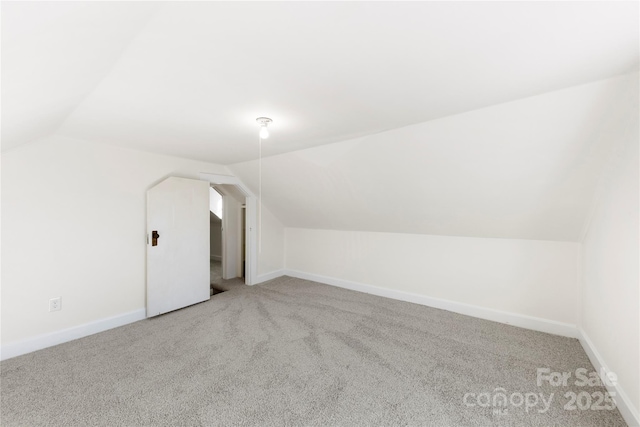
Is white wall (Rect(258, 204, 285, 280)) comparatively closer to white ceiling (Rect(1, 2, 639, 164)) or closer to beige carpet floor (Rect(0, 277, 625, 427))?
beige carpet floor (Rect(0, 277, 625, 427))

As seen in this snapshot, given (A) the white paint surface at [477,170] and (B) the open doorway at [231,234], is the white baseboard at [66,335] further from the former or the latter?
(A) the white paint surface at [477,170]

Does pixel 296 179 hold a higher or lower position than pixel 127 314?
higher

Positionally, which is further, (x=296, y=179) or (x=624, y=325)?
(x=296, y=179)

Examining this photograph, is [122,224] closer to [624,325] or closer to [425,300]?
[425,300]

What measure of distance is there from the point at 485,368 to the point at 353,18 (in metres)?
2.65

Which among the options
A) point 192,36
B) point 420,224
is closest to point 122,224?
point 192,36

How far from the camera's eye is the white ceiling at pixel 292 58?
97 cm

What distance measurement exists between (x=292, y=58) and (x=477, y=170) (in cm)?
201

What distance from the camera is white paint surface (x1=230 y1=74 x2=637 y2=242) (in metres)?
1.84

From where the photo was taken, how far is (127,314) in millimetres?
3029

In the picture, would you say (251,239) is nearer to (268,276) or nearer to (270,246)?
(270,246)

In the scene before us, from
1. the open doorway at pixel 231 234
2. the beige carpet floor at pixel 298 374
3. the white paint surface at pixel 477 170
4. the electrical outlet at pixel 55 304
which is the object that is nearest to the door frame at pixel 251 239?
the open doorway at pixel 231 234

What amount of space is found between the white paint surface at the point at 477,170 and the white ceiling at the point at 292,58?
0.77 ft

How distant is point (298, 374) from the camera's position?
6.87ft
